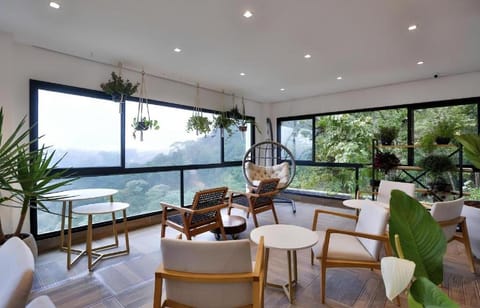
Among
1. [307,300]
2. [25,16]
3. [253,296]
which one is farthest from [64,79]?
[307,300]

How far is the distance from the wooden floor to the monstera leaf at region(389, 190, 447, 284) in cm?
167

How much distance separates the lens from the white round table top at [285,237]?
192 cm

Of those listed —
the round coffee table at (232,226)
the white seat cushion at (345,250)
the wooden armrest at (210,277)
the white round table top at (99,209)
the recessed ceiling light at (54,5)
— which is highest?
the recessed ceiling light at (54,5)

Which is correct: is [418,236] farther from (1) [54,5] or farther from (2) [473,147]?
(1) [54,5]

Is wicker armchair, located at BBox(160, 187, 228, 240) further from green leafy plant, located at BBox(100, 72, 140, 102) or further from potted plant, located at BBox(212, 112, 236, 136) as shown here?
potted plant, located at BBox(212, 112, 236, 136)

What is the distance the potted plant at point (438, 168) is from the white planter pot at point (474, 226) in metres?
0.86

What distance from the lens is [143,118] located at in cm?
416

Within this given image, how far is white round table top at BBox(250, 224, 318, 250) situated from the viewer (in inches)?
75.6

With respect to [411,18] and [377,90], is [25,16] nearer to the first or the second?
[411,18]

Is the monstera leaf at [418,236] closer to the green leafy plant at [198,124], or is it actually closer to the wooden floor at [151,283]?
the wooden floor at [151,283]

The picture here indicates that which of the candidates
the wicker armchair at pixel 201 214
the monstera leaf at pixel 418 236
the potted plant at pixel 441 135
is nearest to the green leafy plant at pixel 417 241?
the monstera leaf at pixel 418 236

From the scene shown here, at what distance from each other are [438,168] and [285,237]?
312 cm

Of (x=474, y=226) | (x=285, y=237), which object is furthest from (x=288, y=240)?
(x=474, y=226)

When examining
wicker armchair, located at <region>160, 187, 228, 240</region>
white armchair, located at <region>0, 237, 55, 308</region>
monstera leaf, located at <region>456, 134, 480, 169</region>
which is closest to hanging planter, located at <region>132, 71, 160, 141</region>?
wicker armchair, located at <region>160, 187, 228, 240</region>
